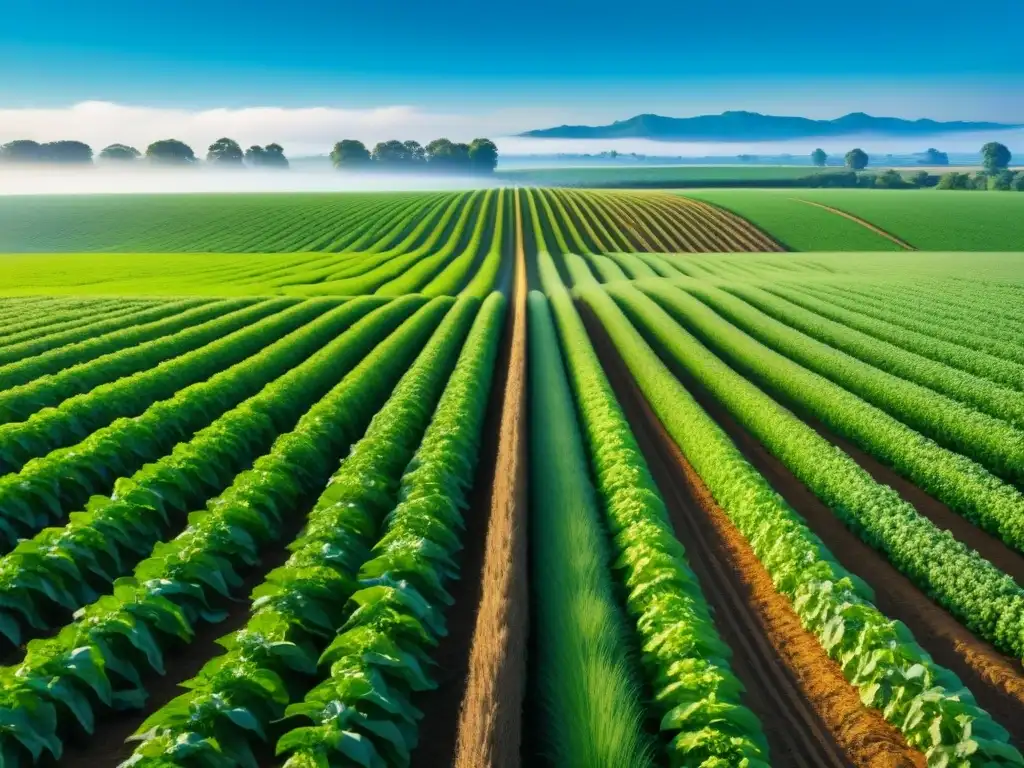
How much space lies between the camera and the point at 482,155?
194m

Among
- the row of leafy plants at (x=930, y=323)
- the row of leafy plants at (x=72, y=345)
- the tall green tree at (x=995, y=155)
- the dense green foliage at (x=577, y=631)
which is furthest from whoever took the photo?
the tall green tree at (x=995, y=155)

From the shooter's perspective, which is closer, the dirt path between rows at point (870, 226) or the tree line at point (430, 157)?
the dirt path between rows at point (870, 226)

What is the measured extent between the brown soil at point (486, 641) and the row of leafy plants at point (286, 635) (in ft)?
2.74

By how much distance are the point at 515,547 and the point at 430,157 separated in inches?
8028

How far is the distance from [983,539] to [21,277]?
2304 inches

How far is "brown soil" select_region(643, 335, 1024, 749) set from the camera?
7.62 metres

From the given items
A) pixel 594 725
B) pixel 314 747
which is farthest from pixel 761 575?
pixel 314 747

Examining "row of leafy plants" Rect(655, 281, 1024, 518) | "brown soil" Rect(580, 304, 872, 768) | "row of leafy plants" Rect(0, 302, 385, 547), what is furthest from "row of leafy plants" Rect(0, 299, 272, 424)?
"row of leafy plants" Rect(655, 281, 1024, 518)

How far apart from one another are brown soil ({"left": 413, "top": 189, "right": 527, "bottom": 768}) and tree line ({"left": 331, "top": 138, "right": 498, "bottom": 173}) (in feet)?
633

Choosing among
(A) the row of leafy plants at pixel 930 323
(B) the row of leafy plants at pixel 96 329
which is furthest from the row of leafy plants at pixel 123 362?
(A) the row of leafy plants at pixel 930 323

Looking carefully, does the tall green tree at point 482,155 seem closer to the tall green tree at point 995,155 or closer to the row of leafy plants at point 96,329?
the tall green tree at point 995,155

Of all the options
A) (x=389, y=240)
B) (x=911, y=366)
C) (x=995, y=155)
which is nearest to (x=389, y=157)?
(x=389, y=240)

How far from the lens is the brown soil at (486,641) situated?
20.8 ft

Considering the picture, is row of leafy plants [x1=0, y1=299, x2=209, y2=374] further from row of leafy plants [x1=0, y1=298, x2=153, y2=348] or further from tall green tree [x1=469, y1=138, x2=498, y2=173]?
tall green tree [x1=469, y1=138, x2=498, y2=173]
